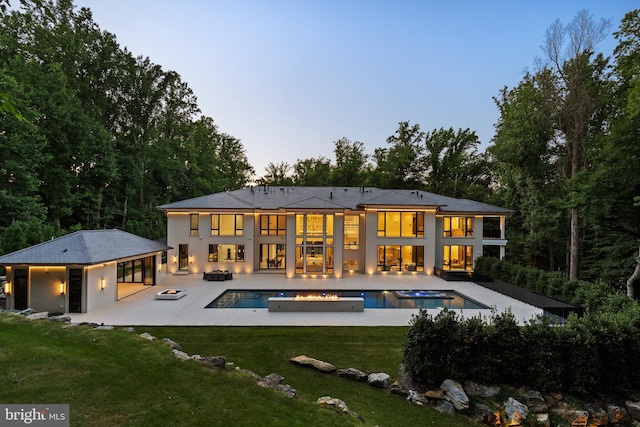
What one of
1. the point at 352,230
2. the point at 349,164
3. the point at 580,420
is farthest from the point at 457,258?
the point at 349,164

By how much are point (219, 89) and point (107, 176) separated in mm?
17149

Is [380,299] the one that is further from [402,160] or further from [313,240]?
[402,160]

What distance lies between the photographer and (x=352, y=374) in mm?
7156

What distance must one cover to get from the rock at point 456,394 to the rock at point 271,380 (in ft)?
12.7

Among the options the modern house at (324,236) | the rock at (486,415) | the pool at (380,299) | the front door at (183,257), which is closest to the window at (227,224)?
the modern house at (324,236)

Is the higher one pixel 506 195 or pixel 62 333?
pixel 506 195

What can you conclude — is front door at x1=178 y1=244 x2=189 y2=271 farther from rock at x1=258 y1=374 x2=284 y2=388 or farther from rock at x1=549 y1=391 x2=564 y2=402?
rock at x1=549 y1=391 x2=564 y2=402

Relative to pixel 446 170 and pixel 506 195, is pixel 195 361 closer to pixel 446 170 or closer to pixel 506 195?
pixel 506 195

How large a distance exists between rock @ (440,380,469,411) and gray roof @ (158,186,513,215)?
1346 cm

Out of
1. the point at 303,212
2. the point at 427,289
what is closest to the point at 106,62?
the point at 303,212

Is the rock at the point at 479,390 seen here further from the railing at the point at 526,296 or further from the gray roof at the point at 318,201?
the gray roof at the point at 318,201

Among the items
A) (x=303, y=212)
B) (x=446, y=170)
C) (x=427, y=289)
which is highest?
(x=446, y=170)

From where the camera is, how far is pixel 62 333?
27.0 feet

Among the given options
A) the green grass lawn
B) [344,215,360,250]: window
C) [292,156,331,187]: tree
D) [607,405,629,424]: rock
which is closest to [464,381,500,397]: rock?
the green grass lawn
